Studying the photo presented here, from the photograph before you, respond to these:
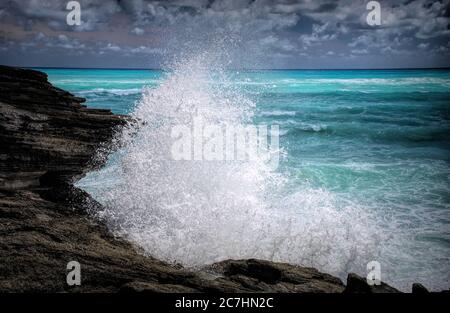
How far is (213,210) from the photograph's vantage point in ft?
19.1

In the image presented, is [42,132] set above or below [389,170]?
above

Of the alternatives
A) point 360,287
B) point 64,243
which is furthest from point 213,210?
point 360,287

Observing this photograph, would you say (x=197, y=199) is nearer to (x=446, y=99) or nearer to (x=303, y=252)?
(x=303, y=252)

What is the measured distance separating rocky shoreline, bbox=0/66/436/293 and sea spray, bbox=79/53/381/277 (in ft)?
1.92

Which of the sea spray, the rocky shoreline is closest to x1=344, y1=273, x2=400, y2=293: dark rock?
the rocky shoreline

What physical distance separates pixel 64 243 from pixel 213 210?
2.41 meters

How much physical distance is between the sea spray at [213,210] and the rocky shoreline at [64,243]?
0.58 meters

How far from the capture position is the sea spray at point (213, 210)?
513cm

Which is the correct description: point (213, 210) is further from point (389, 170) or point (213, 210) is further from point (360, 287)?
point (389, 170)

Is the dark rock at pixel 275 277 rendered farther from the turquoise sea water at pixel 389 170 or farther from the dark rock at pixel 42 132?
the dark rock at pixel 42 132

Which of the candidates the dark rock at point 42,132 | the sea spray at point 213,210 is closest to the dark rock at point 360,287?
the sea spray at point 213,210

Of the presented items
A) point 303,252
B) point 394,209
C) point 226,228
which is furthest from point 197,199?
point 394,209
